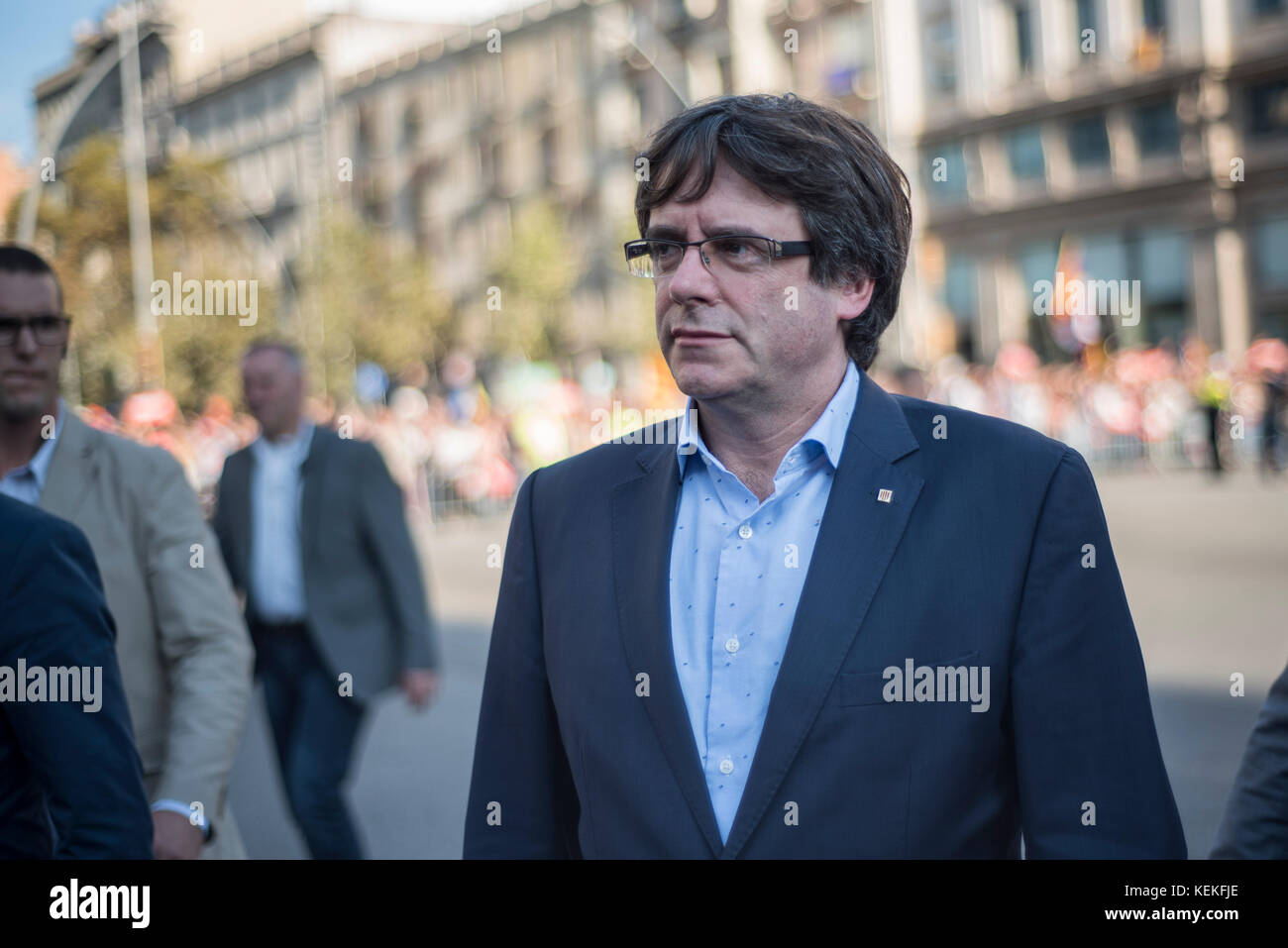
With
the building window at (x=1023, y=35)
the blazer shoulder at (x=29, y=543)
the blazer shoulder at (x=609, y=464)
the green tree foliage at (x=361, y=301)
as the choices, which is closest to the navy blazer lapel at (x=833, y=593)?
the blazer shoulder at (x=609, y=464)

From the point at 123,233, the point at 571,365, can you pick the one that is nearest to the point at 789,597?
the point at 123,233

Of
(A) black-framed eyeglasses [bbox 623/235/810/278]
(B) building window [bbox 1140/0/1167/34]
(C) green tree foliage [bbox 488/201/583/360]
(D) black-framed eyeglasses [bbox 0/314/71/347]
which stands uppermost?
(B) building window [bbox 1140/0/1167/34]

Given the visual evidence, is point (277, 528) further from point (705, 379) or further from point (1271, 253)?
point (1271, 253)

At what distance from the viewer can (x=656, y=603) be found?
2.18 metres

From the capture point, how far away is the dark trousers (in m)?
4.75

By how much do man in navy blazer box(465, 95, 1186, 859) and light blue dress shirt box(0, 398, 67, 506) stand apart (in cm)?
127

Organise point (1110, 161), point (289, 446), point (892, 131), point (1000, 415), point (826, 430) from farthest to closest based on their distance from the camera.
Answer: point (1110, 161) < point (892, 131) < point (1000, 415) < point (289, 446) < point (826, 430)

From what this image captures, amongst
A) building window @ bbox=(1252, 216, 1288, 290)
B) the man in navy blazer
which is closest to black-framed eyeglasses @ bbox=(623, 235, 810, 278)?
the man in navy blazer

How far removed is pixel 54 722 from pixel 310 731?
2.92 metres

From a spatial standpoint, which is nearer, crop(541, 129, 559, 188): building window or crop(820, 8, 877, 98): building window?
crop(820, 8, 877, 98): building window

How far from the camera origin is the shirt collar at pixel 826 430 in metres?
2.24

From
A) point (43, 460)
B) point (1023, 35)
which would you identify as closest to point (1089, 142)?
point (1023, 35)

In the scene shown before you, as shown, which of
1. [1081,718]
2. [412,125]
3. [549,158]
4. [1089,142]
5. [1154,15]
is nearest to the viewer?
[1081,718]

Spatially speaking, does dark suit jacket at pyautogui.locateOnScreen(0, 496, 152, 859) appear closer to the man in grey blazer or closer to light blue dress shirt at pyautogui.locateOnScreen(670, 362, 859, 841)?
light blue dress shirt at pyautogui.locateOnScreen(670, 362, 859, 841)
